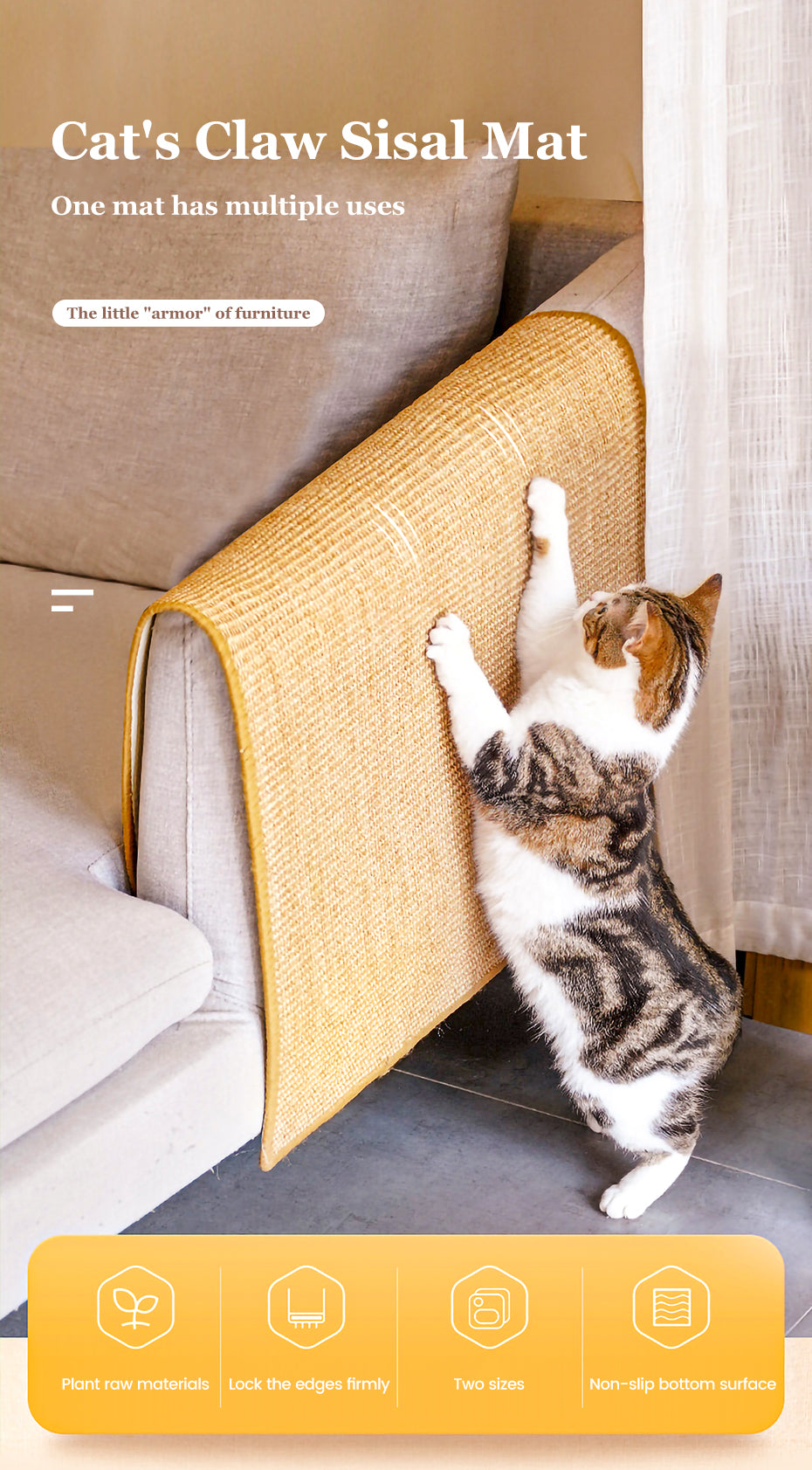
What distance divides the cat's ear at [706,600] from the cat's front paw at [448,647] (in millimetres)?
188

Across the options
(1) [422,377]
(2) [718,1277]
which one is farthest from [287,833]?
(1) [422,377]

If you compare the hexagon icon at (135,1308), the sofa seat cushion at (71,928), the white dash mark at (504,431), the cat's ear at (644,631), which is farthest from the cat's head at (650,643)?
the hexagon icon at (135,1308)

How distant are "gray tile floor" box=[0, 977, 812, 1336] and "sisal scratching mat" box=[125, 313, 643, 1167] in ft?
0.47

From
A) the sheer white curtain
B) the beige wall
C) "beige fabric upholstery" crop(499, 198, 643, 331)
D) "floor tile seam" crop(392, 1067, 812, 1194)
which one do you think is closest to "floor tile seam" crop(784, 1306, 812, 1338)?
"floor tile seam" crop(392, 1067, 812, 1194)

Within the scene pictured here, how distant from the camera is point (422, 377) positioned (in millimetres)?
1139

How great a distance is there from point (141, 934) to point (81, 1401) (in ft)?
0.85

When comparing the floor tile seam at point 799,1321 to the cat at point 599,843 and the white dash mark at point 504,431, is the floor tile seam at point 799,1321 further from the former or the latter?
the white dash mark at point 504,431

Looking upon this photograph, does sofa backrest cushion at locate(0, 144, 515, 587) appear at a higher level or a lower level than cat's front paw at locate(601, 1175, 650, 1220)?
higher

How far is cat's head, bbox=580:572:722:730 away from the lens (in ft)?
2.98

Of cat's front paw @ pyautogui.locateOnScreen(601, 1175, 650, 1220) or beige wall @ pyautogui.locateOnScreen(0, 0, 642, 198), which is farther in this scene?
beige wall @ pyautogui.locateOnScreen(0, 0, 642, 198)

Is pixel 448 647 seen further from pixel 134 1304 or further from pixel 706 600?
pixel 134 1304

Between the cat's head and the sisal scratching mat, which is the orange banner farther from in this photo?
the cat's head

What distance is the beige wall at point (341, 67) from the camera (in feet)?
4.39

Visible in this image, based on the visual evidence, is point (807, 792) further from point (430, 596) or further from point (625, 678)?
point (430, 596)
